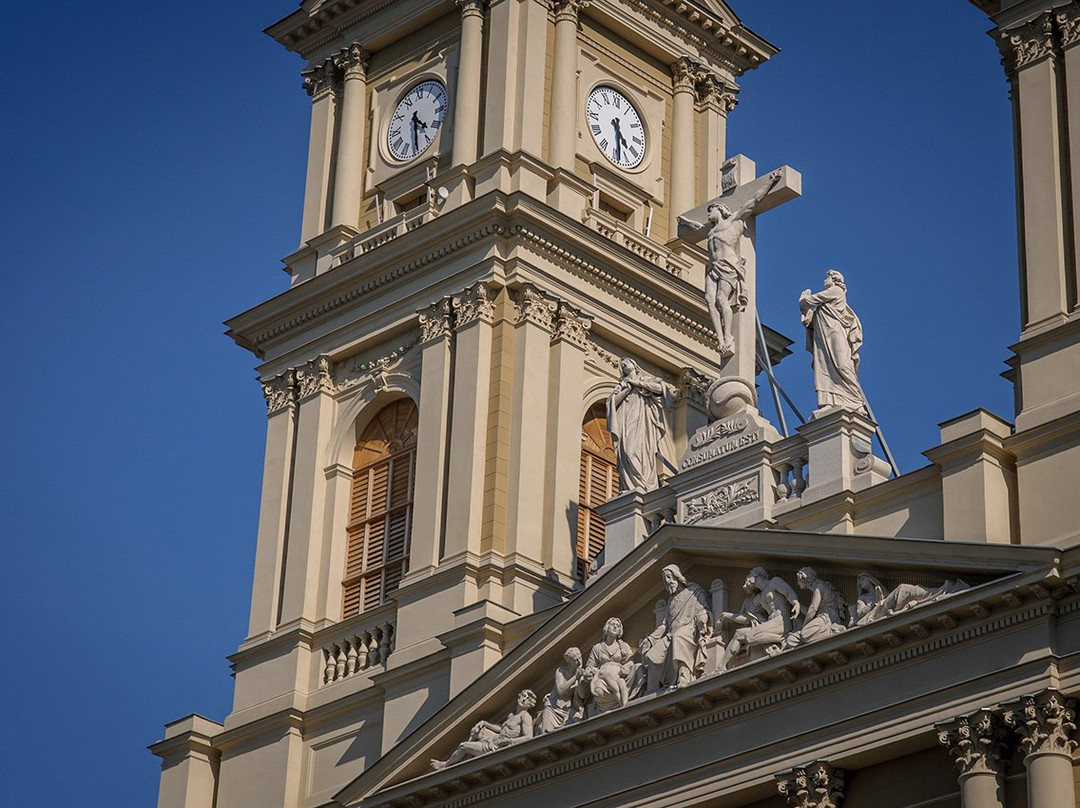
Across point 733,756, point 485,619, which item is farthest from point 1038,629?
point 485,619

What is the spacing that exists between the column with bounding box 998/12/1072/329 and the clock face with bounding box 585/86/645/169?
882 cm

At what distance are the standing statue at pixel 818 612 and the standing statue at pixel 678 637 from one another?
1.23 metres

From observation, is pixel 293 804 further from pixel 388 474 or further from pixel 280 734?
pixel 388 474

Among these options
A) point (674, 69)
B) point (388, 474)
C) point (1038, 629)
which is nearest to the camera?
point (1038, 629)

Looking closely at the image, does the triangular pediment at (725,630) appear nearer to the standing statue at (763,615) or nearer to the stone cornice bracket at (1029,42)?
the standing statue at (763,615)

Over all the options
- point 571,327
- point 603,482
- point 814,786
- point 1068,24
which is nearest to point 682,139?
point 571,327

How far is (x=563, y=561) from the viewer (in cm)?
3366

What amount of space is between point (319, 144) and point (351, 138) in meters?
0.81

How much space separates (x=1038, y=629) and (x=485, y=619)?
8.22m

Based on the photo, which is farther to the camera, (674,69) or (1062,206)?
(674,69)

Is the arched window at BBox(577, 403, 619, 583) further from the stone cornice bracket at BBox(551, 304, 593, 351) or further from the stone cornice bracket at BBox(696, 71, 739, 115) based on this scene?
the stone cornice bracket at BBox(696, 71, 739, 115)

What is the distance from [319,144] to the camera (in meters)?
38.9

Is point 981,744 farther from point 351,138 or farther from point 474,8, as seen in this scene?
point 351,138

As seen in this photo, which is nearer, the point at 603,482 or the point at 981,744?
the point at 981,744
